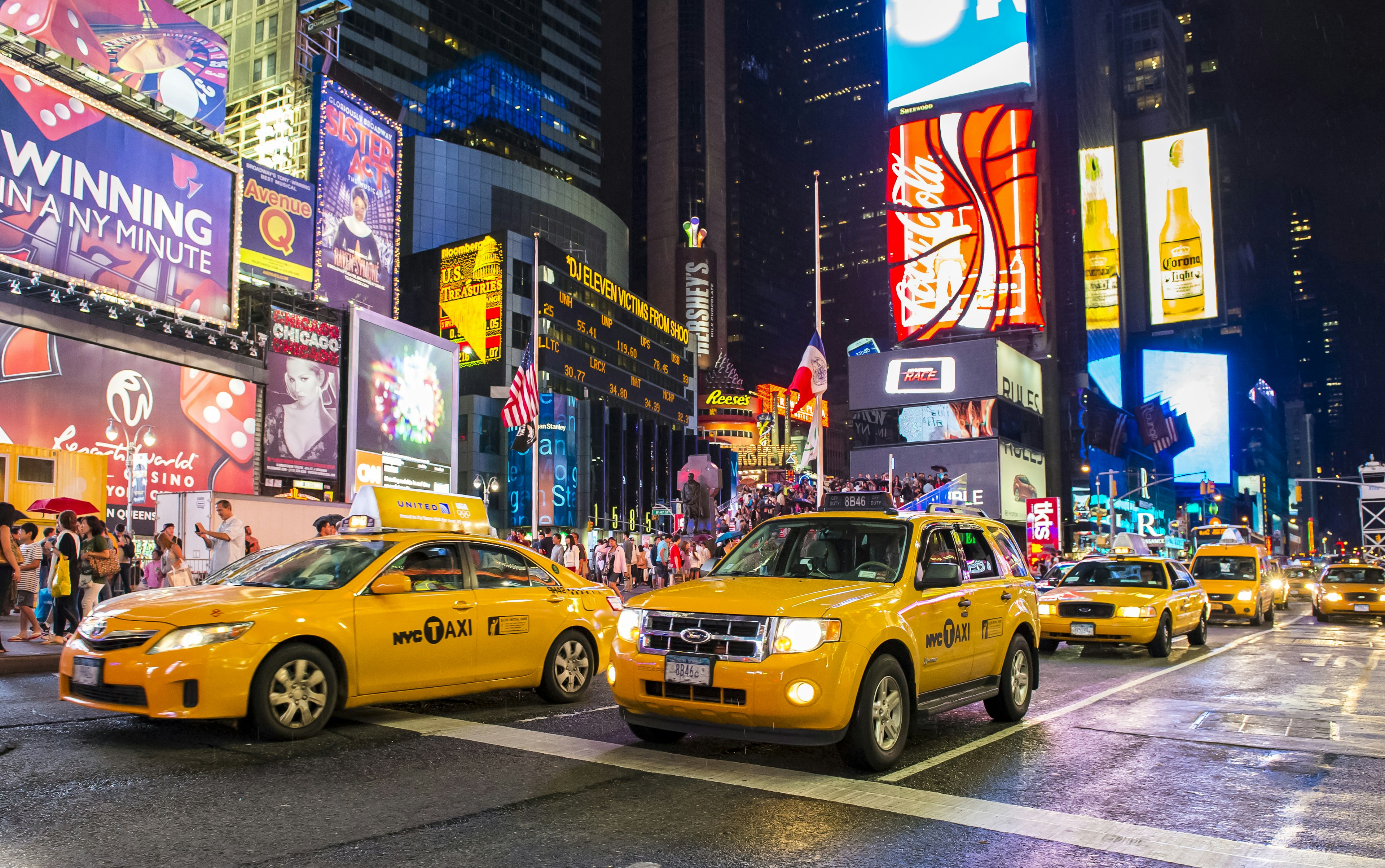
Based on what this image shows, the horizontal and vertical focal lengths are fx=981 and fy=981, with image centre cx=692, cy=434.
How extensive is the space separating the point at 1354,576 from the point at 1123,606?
1460cm

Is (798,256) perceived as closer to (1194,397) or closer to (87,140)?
(1194,397)

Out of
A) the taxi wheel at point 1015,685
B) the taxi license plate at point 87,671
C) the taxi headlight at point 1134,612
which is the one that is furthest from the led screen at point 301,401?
the taxi wheel at point 1015,685

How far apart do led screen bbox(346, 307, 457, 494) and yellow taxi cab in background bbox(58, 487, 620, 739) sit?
3478 centimetres

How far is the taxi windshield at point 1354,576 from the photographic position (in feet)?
78.0

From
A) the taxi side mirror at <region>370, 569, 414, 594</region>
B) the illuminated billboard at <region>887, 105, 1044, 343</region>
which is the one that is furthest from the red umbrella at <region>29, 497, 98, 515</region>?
the illuminated billboard at <region>887, 105, 1044, 343</region>

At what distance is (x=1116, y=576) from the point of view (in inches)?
609

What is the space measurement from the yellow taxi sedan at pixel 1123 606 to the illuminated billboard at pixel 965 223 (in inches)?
2695

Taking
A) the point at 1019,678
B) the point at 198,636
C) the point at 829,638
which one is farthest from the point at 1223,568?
the point at 198,636

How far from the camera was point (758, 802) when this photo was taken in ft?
17.7

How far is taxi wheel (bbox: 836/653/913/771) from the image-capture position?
6109mm

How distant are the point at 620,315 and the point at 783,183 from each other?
103 metres

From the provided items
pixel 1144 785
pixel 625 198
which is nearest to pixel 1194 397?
pixel 625 198

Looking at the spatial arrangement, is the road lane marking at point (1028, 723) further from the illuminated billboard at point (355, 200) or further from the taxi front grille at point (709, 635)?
the illuminated billboard at point (355, 200)

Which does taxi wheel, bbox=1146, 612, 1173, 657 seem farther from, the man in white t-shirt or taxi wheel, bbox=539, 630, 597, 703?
the man in white t-shirt
